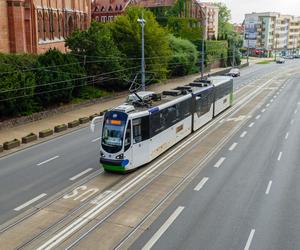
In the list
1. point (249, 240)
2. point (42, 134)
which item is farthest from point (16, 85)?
point (249, 240)

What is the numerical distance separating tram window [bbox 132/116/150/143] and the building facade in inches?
3211

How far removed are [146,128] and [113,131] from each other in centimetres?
210

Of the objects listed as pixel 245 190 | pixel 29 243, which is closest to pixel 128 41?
pixel 245 190

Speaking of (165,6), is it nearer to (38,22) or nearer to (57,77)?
(38,22)

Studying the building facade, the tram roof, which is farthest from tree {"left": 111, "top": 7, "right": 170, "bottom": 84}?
the building facade

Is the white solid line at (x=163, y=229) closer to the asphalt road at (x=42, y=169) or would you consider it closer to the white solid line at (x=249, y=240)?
the white solid line at (x=249, y=240)

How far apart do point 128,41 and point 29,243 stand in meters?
45.5

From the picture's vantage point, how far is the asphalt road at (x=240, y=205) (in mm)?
14320

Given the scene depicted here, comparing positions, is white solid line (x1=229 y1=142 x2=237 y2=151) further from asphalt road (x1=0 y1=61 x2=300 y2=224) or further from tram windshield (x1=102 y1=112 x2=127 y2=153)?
tram windshield (x1=102 y1=112 x2=127 y2=153)

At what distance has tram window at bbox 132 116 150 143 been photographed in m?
21.2

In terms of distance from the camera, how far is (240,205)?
17.6 m

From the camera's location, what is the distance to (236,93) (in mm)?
57906

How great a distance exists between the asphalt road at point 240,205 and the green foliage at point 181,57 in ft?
142

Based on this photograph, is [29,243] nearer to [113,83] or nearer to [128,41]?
[113,83]
